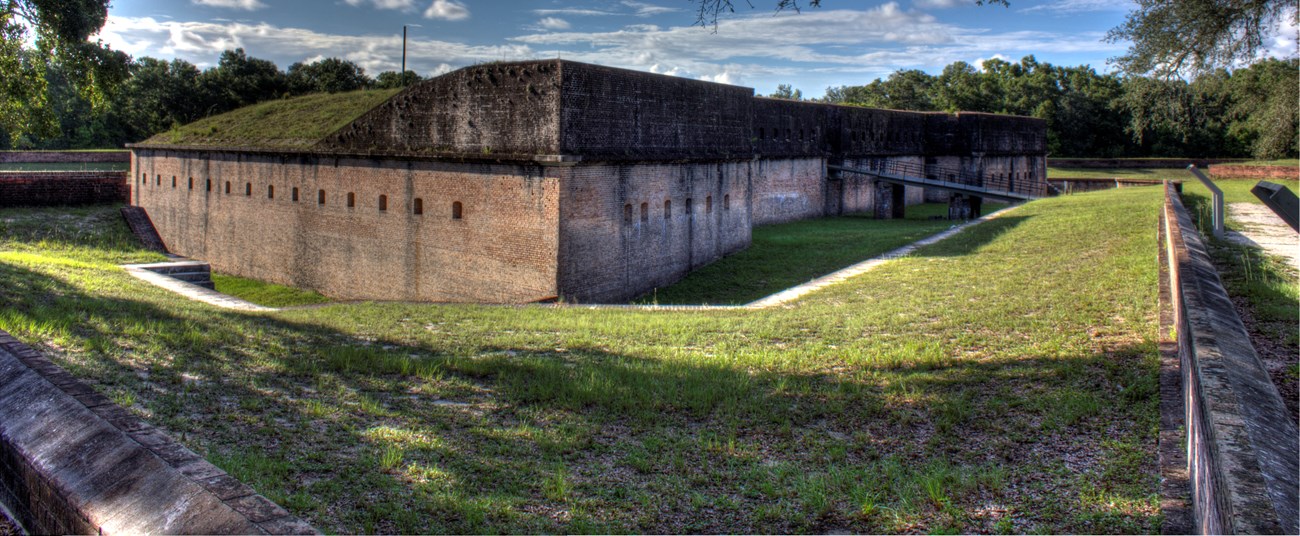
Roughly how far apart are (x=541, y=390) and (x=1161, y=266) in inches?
316

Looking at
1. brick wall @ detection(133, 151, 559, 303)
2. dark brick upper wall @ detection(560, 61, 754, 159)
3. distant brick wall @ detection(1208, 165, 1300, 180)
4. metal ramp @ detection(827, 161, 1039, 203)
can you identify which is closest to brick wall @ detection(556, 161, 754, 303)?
dark brick upper wall @ detection(560, 61, 754, 159)

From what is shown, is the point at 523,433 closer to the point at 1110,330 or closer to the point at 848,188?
the point at 1110,330

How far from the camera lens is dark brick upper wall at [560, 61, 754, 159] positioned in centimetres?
1459

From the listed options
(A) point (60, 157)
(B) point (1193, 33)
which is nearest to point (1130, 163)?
(B) point (1193, 33)

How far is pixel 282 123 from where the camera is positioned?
2230 centimetres

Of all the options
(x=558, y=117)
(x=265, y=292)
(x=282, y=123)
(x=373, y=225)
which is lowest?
(x=265, y=292)

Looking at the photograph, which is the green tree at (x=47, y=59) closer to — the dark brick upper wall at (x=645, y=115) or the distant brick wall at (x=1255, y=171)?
the dark brick upper wall at (x=645, y=115)

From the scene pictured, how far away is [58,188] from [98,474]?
24.8 meters

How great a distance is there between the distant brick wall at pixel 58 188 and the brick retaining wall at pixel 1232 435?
2697 centimetres

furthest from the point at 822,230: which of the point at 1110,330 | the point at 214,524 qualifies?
the point at 214,524

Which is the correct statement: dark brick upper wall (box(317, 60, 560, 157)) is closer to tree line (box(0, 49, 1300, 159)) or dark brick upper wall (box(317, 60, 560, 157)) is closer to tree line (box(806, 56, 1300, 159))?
tree line (box(0, 49, 1300, 159))

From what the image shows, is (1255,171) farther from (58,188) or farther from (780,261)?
(58,188)

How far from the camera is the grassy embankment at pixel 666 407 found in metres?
4.54

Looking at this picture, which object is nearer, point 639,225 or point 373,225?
point 639,225
